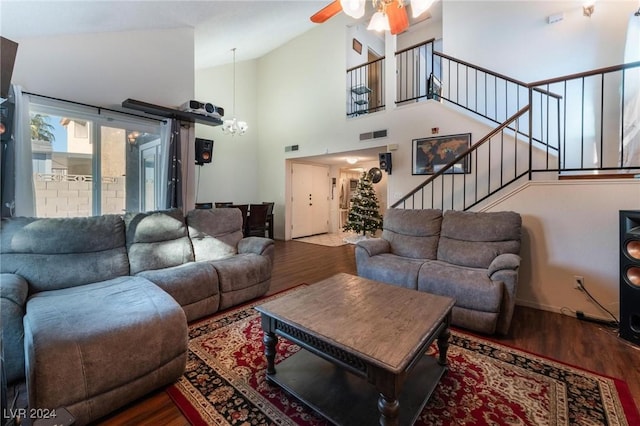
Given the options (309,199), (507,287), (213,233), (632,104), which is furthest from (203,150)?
(632,104)

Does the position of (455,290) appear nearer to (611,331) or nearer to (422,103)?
(611,331)

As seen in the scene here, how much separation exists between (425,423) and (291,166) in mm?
5985

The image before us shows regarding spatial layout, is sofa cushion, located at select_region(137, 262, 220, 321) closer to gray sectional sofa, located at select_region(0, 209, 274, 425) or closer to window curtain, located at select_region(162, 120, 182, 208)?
gray sectional sofa, located at select_region(0, 209, 274, 425)

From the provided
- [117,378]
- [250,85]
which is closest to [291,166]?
[250,85]

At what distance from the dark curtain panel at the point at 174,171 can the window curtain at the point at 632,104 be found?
5.22 m

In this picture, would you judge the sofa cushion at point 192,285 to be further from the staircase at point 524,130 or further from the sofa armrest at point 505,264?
the staircase at point 524,130

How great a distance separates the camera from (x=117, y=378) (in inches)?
56.7

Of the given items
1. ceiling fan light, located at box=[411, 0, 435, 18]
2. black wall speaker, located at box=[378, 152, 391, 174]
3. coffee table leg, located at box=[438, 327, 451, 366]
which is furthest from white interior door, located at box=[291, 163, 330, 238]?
coffee table leg, located at box=[438, 327, 451, 366]

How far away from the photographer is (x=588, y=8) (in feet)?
11.9

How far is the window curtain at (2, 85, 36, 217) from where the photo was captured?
2.57 metres

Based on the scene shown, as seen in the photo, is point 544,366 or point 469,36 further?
point 469,36

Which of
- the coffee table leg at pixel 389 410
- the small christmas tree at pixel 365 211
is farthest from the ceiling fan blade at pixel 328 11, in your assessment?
the small christmas tree at pixel 365 211

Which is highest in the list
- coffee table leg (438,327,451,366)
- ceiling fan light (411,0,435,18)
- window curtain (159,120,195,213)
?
ceiling fan light (411,0,435,18)

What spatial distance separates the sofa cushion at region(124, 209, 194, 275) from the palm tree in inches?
57.3
